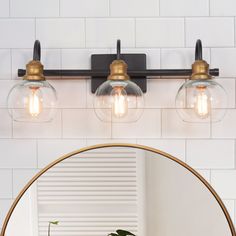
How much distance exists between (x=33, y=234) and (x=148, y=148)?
1.38 feet

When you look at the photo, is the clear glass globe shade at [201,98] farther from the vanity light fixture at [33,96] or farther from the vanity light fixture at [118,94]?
the vanity light fixture at [33,96]

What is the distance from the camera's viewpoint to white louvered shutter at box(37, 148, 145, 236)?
3.97ft

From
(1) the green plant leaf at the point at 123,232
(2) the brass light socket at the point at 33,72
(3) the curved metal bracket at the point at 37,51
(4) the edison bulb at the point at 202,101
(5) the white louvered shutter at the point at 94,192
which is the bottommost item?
(1) the green plant leaf at the point at 123,232

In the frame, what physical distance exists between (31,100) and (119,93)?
244 mm

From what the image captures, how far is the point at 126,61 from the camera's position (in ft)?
4.06

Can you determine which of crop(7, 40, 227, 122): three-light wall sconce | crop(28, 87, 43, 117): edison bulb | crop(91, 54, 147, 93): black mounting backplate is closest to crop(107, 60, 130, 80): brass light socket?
crop(7, 40, 227, 122): three-light wall sconce

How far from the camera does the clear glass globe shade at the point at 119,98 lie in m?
1.13

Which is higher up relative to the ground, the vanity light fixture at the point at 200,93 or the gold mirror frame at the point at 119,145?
the vanity light fixture at the point at 200,93

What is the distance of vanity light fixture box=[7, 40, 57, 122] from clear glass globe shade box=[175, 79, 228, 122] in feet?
1.19

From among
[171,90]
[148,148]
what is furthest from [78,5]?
[148,148]

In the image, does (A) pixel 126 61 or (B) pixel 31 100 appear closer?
(B) pixel 31 100

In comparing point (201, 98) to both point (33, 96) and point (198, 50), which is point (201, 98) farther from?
point (33, 96)

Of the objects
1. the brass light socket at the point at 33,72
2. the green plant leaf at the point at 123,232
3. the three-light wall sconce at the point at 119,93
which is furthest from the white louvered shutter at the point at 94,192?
the brass light socket at the point at 33,72

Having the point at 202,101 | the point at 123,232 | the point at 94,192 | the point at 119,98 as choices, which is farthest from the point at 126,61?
the point at 123,232
